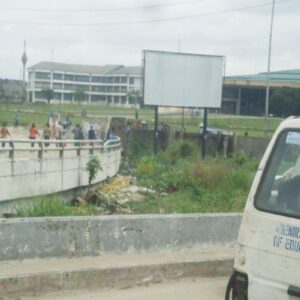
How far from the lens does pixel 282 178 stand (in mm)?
4020

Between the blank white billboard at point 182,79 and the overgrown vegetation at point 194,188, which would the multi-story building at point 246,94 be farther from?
the overgrown vegetation at point 194,188

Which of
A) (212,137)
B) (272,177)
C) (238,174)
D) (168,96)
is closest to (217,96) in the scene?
(168,96)

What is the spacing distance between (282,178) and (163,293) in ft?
8.83

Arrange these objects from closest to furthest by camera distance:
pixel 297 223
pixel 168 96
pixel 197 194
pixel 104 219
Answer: pixel 297 223 < pixel 104 219 < pixel 197 194 < pixel 168 96

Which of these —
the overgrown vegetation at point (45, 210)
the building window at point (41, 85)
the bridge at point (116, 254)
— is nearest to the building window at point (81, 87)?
the building window at point (41, 85)

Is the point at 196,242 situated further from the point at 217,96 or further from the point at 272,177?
the point at 217,96

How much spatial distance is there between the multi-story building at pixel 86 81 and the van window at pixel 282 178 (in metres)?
133

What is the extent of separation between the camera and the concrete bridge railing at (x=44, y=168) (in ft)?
A: 54.9

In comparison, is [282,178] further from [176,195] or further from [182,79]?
[182,79]

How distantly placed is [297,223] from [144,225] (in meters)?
3.55

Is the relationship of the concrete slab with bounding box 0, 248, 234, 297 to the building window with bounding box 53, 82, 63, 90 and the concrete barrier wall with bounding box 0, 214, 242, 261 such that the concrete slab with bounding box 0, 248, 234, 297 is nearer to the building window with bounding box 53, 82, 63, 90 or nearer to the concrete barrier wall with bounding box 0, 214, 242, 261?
the concrete barrier wall with bounding box 0, 214, 242, 261

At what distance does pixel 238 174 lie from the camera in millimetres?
17609

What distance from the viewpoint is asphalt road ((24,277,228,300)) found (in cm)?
611

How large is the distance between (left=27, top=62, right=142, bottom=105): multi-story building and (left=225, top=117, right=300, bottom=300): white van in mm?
133340
